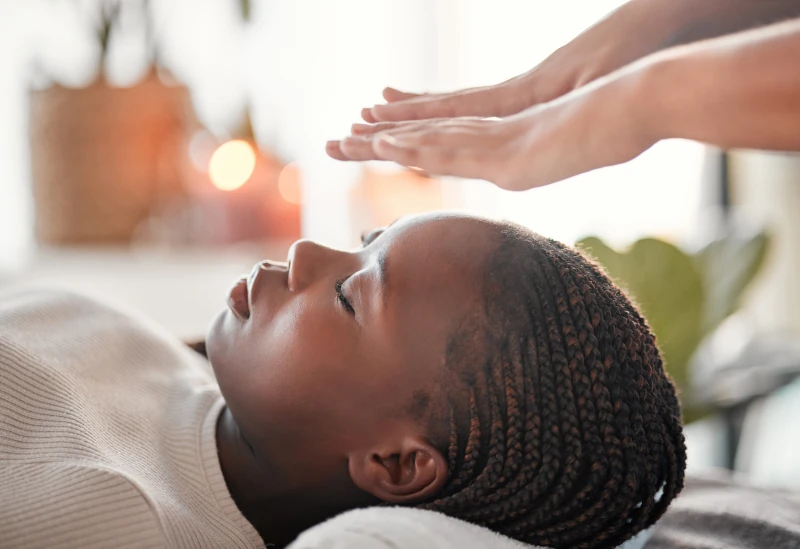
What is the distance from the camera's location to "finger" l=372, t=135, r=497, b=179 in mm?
759

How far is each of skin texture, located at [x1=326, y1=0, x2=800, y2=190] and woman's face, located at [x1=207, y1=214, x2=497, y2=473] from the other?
11cm

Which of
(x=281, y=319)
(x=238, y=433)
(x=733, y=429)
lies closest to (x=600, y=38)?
(x=281, y=319)

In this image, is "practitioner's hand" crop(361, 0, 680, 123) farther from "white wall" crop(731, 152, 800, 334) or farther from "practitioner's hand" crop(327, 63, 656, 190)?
"white wall" crop(731, 152, 800, 334)

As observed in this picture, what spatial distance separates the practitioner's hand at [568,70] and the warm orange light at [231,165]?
1380 millimetres

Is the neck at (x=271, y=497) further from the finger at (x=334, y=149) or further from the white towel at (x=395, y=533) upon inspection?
the finger at (x=334, y=149)

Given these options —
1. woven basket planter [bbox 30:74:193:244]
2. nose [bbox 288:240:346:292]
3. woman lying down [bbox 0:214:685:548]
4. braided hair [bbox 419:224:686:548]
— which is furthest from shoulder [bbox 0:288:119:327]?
woven basket planter [bbox 30:74:193:244]

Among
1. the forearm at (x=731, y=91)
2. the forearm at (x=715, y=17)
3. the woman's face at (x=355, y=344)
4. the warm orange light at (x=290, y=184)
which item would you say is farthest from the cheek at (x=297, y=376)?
the warm orange light at (x=290, y=184)

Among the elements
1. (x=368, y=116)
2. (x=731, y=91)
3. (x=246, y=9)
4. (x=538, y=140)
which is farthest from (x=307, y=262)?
(x=246, y=9)

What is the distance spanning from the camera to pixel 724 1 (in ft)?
3.04

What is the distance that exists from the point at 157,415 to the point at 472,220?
43 centimetres

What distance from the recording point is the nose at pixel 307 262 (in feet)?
3.01

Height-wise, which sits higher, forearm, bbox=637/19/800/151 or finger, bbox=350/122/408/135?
forearm, bbox=637/19/800/151

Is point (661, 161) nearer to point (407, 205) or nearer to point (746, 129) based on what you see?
point (407, 205)

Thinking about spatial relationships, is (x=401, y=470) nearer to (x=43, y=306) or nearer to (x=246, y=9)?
(x=43, y=306)
